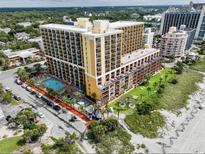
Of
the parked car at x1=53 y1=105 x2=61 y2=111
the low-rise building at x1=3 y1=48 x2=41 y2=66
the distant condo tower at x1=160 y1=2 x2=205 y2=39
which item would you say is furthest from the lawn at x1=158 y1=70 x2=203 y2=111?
the low-rise building at x1=3 y1=48 x2=41 y2=66

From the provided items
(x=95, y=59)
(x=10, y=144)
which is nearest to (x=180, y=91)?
(x=95, y=59)

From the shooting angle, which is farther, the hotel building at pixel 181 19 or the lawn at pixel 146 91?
the hotel building at pixel 181 19

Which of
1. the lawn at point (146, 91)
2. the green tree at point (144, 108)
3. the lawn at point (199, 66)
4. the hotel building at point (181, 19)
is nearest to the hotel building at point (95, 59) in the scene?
the lawn at point (146, 91)

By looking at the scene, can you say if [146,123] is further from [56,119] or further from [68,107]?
[56,119]

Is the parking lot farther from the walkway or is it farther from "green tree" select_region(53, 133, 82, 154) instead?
"green tree" select_region(53, 133, 82, 154)

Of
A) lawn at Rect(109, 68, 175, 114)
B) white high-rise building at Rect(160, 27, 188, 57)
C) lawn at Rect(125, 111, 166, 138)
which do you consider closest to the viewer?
lawn at Rect(125, 111, 166, 138)

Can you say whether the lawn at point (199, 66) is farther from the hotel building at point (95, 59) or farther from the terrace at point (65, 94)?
the terrace at point (65, 94)

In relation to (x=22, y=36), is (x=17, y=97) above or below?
below
